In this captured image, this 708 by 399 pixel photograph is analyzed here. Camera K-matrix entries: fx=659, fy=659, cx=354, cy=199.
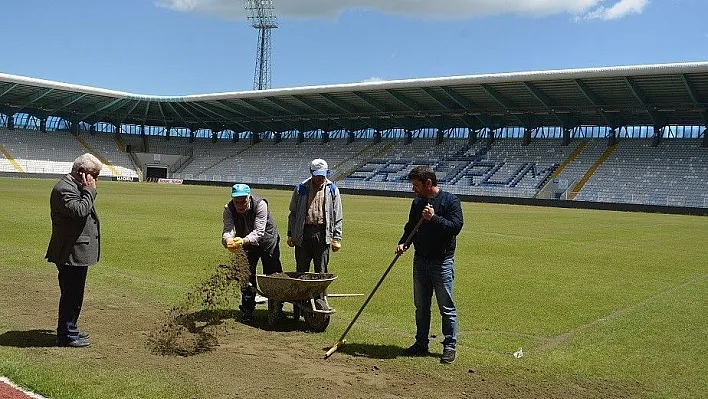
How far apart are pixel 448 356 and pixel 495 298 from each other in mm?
4034

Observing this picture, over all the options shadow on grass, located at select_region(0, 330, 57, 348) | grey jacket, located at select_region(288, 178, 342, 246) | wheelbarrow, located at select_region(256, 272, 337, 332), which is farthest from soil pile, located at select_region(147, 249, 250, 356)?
shadow on grass, located at select_region(0, 330, 57, 348)

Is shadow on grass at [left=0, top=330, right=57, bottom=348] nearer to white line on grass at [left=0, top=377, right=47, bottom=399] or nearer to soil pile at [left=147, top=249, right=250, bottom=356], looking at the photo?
A: soil pile at [left=147, top=249, right=250, bottom=356]

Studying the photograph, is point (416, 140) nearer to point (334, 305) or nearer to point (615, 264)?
point (615, 264)

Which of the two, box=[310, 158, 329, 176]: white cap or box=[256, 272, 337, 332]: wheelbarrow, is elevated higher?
box=[310, 158, 329, 176]: white cap

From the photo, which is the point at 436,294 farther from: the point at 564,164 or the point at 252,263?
the point at 564,164

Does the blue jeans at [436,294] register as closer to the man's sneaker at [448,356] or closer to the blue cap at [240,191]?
the man's sneaker at [448,356]

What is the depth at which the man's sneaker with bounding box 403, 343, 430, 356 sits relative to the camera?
22.2 ft

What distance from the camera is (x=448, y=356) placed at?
21.3ft

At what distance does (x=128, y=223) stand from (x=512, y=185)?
3947 centimetres

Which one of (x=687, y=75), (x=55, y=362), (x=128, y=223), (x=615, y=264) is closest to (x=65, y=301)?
(x=55, y=362)

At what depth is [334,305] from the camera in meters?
9.41

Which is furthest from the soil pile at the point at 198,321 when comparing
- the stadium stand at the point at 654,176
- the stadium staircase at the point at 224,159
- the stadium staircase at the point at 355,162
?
the stadium staircase at the point at 224,159

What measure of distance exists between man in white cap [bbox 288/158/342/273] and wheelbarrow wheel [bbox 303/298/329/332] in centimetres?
65

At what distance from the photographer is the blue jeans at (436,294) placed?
6559 millimetres
